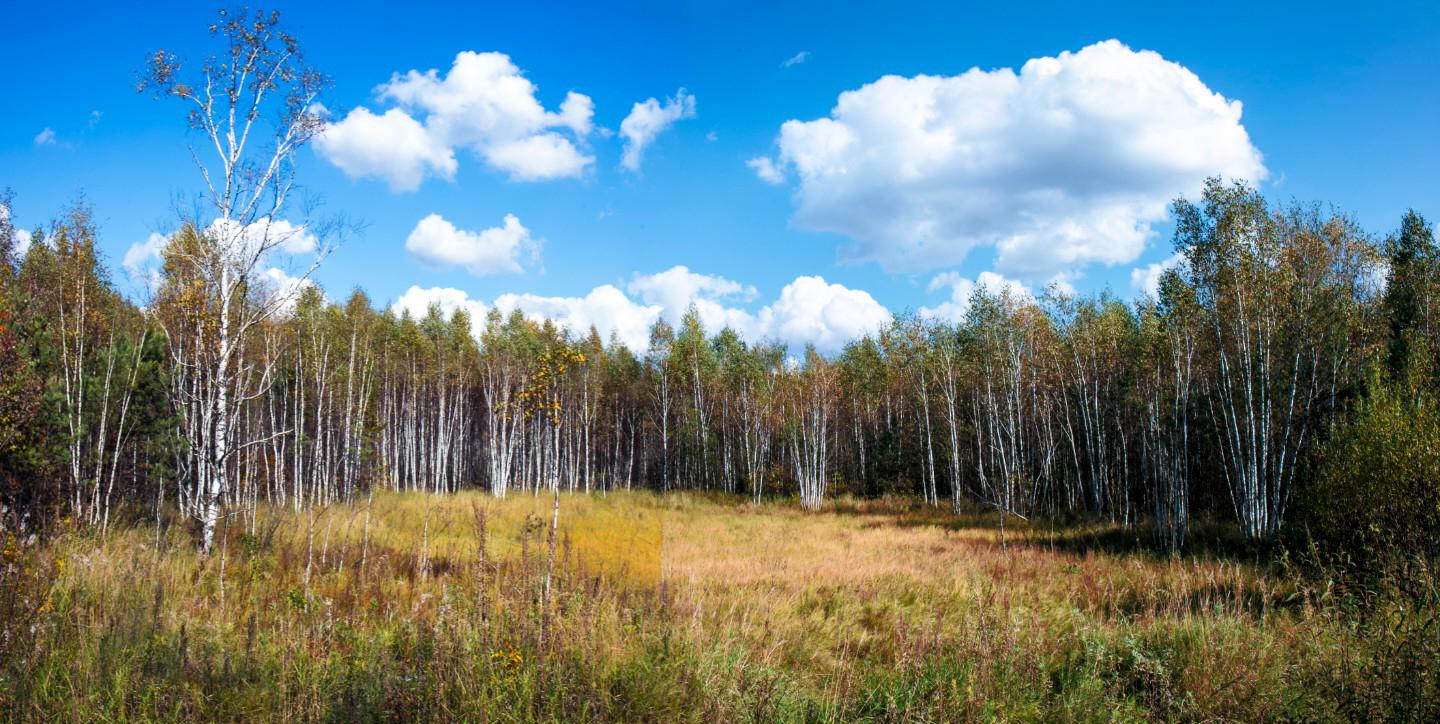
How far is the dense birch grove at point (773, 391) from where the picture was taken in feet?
41.6

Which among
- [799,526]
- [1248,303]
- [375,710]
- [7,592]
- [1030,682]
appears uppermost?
[1248,303]

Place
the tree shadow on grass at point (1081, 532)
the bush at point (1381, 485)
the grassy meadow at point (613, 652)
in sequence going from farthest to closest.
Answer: the tree shadow on grass at point (1081, 532) → the bush at point (1381, 485) → the grassy meadow at point (613, 652)

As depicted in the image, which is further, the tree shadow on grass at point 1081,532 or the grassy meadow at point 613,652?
the tree shadow on grass at point 1081,532

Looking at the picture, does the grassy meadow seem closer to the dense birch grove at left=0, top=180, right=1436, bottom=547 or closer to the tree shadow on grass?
the dense birch grove at left=0, top=180, right=1436, bottom=547

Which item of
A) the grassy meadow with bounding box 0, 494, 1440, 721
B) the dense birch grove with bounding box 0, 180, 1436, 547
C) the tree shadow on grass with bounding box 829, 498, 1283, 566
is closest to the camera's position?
the grassy meadow with bounding box 0, 494, 1440, 721

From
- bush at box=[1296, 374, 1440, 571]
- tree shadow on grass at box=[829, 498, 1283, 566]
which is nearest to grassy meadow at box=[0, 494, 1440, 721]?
bush at box=[1296, 374, 1440, 571]

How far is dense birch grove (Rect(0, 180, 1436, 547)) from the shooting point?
12680mm

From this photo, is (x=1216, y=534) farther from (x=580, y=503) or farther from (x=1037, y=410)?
(x=580, y=503)

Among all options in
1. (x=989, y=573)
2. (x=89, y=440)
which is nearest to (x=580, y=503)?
(x=89, y=440)

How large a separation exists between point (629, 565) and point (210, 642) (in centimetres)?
727

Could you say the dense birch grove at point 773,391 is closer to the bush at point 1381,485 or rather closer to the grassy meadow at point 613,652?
the grassy meadow at point 613,652

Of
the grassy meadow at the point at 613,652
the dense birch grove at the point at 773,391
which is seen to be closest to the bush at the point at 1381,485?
the grassy meadow at the point at 613,652

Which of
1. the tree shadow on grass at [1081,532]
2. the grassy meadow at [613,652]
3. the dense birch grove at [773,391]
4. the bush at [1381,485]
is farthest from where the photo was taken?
the tree shadow on grass at [1081,532]

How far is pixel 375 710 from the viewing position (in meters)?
3.93
